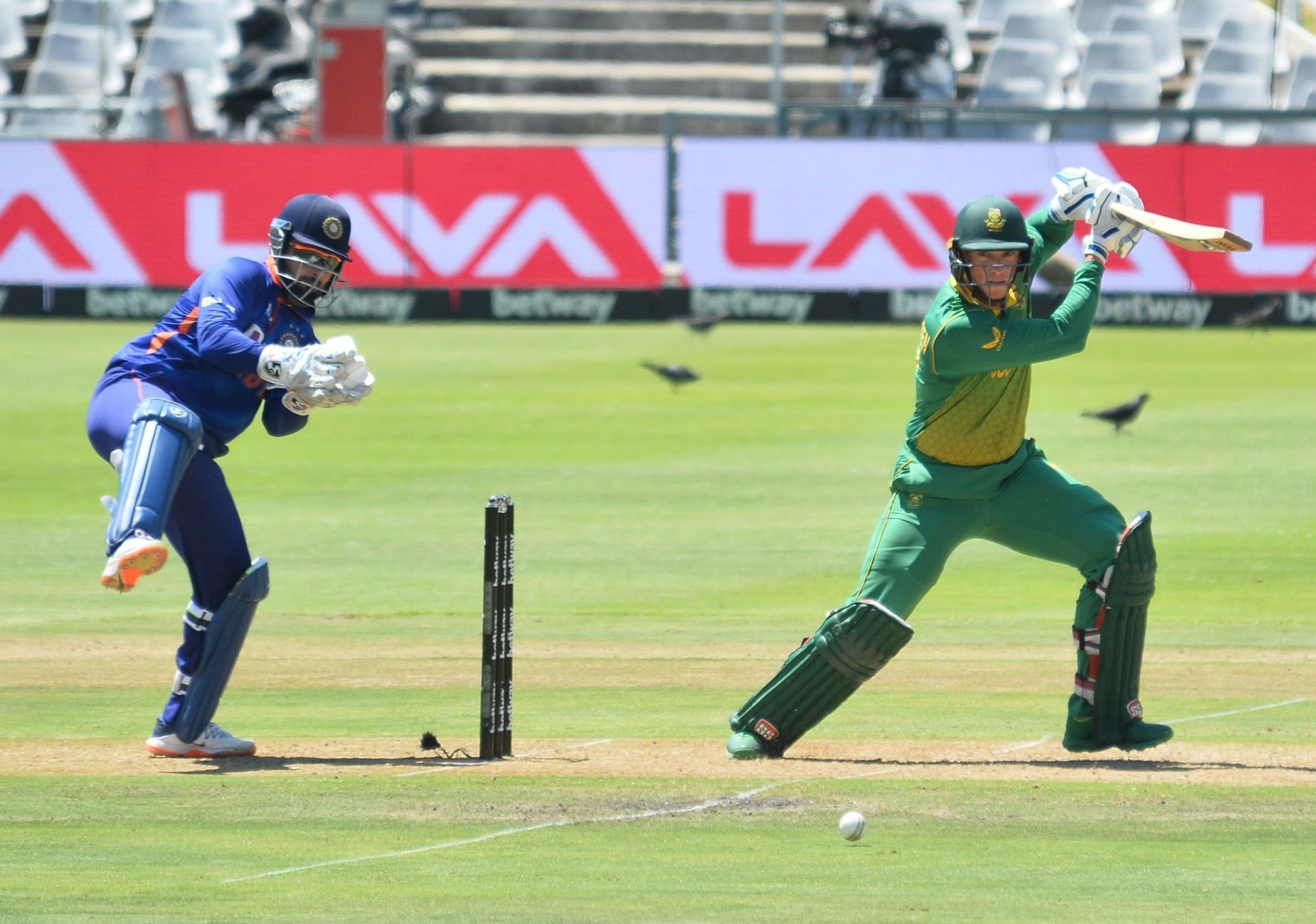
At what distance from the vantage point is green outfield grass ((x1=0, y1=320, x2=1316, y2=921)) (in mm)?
6316

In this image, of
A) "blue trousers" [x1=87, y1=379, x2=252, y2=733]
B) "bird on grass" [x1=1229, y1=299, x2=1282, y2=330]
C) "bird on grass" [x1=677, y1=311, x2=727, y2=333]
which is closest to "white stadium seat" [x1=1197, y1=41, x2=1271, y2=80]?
"bird on grass" [x1=1229, y1=299, x2=1282, y2=330]

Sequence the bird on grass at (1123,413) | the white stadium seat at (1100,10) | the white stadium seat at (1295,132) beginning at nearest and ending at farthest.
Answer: the bird on grass at (1123,413) < the white stadium seat at (1295,132) < the white stadium seat at (1100,10)

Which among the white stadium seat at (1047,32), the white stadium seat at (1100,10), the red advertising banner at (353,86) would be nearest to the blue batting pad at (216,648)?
the red advertising banner at (353,86)

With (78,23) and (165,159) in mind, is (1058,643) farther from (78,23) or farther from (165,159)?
(78,23)

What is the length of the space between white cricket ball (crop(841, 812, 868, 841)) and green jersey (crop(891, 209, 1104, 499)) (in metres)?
1.70

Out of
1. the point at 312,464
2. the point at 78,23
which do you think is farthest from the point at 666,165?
the point at 78,23

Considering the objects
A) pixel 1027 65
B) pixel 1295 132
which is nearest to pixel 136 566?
pixel 1295 132

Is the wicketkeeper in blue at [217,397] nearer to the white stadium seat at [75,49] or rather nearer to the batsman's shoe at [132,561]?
the batsman's shoe at [132,561]

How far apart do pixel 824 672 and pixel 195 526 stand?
2.51 metres

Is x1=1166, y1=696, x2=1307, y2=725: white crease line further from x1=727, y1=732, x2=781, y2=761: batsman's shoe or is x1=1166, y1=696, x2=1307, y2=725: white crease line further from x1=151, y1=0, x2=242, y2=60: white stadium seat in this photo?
x1=151, y1=0, x2=242, y2=60: white stadium seat

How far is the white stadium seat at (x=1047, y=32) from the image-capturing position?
1497 inches

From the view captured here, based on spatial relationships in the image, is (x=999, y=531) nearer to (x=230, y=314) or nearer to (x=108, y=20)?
(x=230, y=314)

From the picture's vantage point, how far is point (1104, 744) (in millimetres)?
8219

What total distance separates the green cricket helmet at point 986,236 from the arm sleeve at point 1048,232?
418mm
